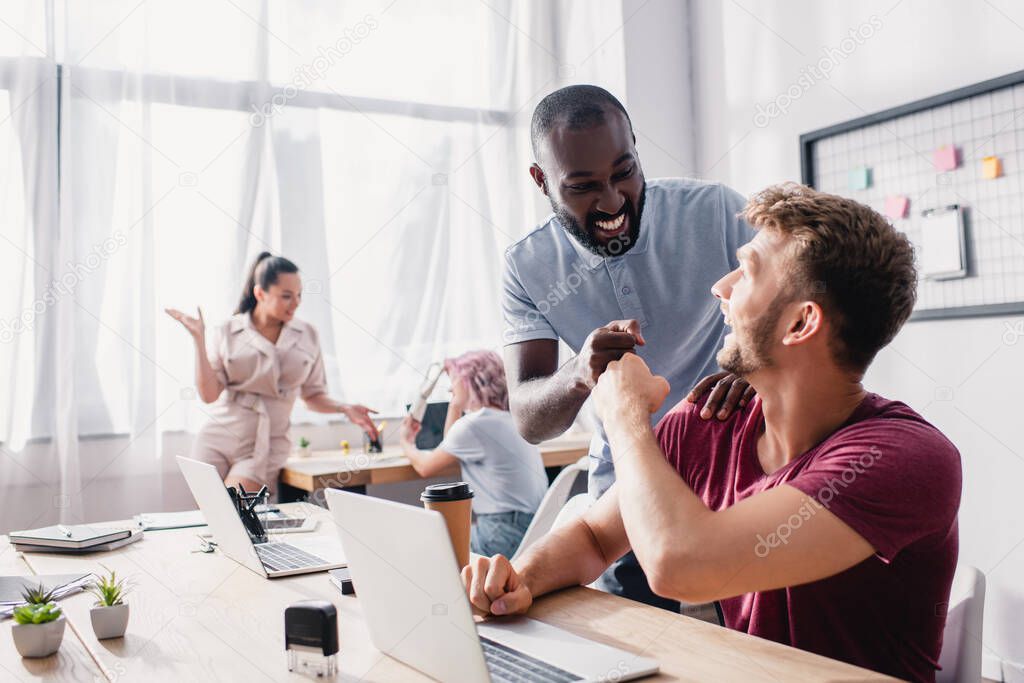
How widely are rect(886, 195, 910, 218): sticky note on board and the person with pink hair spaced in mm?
1415

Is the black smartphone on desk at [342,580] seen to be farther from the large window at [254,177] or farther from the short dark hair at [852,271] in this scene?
the large window at [254,177]

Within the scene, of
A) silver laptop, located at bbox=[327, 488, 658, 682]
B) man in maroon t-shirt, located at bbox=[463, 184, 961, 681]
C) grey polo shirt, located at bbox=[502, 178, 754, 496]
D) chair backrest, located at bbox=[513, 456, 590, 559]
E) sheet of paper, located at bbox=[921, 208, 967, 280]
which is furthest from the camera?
sheet of paper, located at bbox=[921, 208, 967, 280]

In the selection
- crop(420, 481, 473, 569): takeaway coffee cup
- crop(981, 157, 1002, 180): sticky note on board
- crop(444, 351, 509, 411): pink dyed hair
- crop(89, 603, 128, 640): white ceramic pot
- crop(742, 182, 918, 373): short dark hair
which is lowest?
crop(89, 603, 128, 640): white ceramic pot

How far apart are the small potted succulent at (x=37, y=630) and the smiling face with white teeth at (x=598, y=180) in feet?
3.58

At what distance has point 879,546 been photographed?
41.6 inches

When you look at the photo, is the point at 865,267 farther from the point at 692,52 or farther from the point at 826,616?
the point at 692,52

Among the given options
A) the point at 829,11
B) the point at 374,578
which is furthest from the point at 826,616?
the point at 829,11

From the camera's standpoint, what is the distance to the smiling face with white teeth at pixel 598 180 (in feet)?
5.62

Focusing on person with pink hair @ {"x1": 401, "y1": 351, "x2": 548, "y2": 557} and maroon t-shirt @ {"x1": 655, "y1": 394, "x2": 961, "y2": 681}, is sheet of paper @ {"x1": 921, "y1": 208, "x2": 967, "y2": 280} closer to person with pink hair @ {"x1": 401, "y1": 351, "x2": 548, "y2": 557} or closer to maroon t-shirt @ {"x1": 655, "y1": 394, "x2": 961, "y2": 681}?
person with pink hair @ {"x1": 401, "y1": 351, "x2": 548, "y2": 557}

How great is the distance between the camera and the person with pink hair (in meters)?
2.81

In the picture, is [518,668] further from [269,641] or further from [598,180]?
[598,180]

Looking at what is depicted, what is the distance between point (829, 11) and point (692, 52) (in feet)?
3.10

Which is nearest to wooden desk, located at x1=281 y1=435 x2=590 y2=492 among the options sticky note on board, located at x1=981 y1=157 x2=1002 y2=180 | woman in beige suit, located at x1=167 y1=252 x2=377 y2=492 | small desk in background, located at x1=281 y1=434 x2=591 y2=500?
small desk in background, located at x1=281 y1=434 x2=591 y2=500

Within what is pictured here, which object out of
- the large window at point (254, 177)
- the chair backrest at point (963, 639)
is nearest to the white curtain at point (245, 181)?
the large window at point (254, 177)
